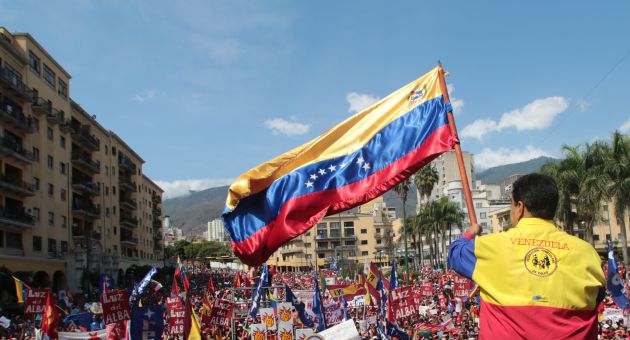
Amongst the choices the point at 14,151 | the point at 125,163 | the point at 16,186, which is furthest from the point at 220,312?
the point at 125,163

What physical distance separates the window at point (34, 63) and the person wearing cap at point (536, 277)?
45028mm

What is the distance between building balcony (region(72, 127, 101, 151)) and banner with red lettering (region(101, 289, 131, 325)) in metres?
39.9

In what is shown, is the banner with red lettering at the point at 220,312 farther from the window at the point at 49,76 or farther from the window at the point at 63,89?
the window at the point at 63,89

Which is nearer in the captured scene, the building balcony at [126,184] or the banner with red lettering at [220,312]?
the banner with red lettering at [220,312]

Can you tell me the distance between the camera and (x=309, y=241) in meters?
117

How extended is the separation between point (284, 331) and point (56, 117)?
37.5 m

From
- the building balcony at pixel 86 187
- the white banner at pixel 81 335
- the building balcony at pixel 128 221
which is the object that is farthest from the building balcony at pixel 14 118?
the white banner at pixel 81 335

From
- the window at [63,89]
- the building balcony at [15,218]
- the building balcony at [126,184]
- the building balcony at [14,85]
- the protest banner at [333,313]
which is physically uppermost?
the window at [63,89]

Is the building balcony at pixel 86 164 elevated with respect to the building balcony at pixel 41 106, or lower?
lower

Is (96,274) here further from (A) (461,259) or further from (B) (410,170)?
(A) (461,259)

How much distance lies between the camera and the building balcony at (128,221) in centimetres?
6806

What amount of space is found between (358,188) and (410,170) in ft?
2.22

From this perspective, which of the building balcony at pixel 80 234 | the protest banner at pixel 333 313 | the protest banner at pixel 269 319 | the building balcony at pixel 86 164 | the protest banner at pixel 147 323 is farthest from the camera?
the building balcony at pixel 86 164

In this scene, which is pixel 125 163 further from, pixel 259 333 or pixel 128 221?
pixel 259 333
